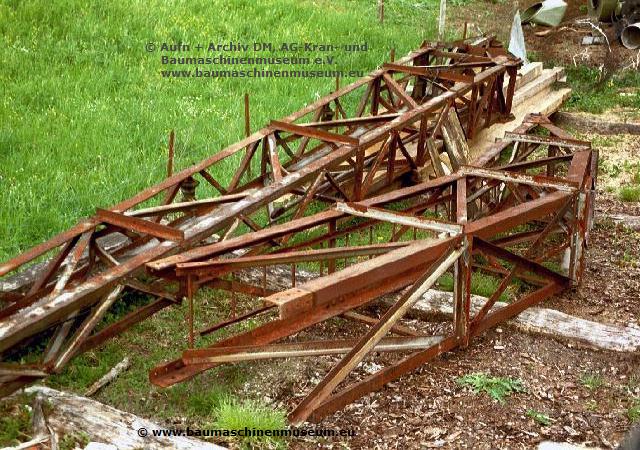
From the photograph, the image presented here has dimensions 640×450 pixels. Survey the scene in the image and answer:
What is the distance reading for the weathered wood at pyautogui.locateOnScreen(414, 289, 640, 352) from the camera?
7.25 m

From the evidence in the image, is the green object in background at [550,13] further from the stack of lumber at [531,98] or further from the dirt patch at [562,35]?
the stack of lumber at [531,98]

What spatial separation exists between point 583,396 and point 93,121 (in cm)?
729

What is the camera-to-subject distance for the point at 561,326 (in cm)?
744

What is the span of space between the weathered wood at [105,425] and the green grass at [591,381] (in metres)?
3.04

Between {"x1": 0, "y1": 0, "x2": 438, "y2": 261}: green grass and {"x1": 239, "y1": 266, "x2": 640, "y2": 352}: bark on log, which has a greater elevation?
{"x1": 0, "y1": 0, "x2": 438, "y2": 261}: green grass

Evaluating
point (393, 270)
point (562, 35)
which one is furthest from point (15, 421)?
point (562, 35)

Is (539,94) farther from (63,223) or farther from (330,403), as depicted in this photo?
(330,403)

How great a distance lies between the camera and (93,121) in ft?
36.9

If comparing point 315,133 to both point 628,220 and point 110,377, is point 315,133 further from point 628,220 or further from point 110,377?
point 628,220

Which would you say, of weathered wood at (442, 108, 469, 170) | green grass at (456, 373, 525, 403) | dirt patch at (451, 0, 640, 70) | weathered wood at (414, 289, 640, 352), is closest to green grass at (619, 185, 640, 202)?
weathered wood at (442, 108, 469, 170)

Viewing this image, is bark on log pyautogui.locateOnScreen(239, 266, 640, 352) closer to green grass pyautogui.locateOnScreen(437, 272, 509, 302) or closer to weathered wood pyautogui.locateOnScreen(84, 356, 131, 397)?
green grass pyautogui.locateOnScreen(437, 272, 509, 302)

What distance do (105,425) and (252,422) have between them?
95 cm

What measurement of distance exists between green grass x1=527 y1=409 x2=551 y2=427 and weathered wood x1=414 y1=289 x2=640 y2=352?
1220mm

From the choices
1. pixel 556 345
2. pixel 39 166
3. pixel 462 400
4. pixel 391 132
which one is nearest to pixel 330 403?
pixel 462 400
